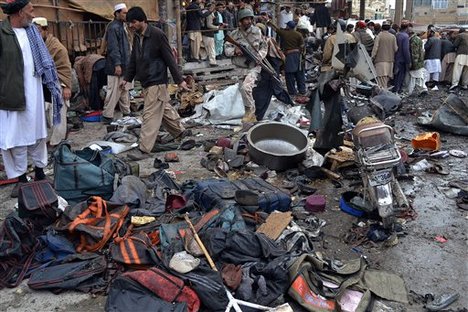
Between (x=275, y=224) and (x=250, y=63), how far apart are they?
4366 millimetres

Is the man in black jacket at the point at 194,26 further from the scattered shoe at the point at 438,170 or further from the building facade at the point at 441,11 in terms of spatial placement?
the building facade at the point at 441,11

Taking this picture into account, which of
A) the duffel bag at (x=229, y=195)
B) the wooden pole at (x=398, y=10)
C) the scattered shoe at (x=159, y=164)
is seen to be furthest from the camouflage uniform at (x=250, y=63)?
the wooden pole at (x=398, y=10)

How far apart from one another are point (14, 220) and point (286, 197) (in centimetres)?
251

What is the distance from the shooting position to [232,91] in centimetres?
883

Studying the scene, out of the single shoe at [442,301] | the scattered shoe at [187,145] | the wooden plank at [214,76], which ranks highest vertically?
the wooden plank at [214,76]

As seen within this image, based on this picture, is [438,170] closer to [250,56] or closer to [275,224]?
[275,224]

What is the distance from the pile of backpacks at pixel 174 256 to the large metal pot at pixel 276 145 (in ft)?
4.32

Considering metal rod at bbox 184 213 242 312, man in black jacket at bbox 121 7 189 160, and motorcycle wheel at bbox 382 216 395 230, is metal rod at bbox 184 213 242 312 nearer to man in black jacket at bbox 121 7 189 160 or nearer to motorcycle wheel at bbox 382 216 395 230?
motorcycle wheel at bbox 382 216 395 230

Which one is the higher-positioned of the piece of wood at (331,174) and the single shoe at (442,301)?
the piece of wood at (331,174)

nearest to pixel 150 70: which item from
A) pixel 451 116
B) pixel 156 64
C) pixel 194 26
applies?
pixel 156 64

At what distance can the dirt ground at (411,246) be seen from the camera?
11.3 feet

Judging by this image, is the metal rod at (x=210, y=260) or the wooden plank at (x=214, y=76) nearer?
the metal rod at (x=210, y=260)

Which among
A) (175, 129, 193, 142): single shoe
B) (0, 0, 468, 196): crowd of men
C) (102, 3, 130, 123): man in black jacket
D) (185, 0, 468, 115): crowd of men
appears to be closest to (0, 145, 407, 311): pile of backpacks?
(0, 0, 468, 196): crowd of men

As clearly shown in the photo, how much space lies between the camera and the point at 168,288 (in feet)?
10.7
